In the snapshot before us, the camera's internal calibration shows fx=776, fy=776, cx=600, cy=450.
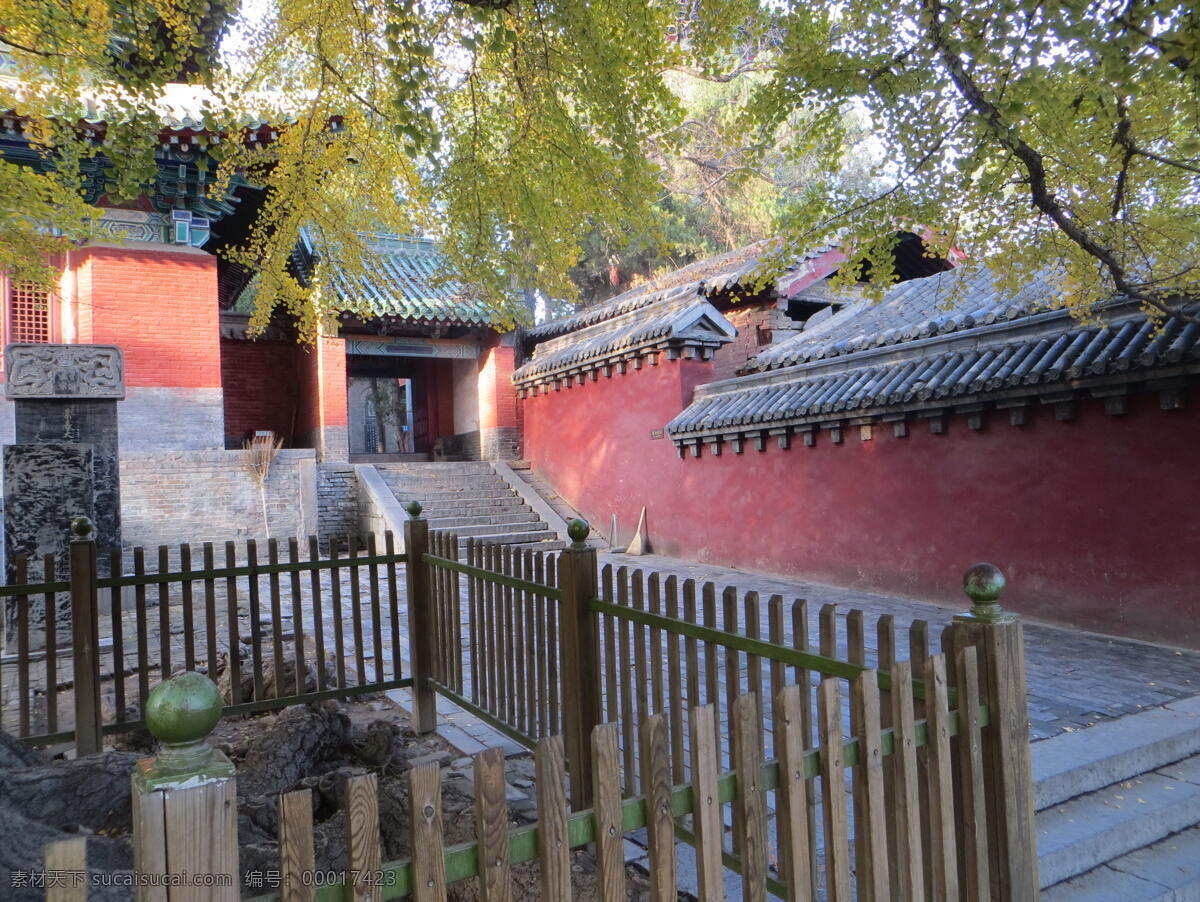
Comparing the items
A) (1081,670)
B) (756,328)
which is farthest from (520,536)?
(1081,670)

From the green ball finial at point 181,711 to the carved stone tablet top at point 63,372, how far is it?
252 inches

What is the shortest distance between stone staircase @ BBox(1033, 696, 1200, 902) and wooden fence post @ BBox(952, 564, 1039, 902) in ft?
3.10

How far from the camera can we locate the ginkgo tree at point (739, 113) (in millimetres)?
3762

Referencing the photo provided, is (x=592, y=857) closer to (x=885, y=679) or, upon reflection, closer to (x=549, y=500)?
(x=885, y=679)

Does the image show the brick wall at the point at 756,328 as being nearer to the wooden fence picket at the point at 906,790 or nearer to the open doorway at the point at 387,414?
the wooden fence picket at the point at 906,790

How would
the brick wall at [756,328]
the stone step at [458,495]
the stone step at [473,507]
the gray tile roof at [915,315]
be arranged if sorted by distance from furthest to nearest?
the brick wall at [756,328] < the stone step at [458,495] < the stone step at [473,507] < the gray tile roof at [915,315]

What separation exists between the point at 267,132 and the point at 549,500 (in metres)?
6.98

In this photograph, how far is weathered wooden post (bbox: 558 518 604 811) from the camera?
9.29 ft

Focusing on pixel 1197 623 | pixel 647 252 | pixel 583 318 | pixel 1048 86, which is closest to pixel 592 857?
pixel 1048 86

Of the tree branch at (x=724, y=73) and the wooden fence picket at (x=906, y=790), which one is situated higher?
the tree branch at (x=724, y=73)

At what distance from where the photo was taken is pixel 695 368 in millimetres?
10859

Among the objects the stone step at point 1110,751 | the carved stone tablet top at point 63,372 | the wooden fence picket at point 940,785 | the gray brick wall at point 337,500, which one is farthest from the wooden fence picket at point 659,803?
the gray brick wall at point 337,500

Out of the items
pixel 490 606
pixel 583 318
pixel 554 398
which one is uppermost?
pixel 583 318

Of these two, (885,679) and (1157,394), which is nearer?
(885,679)
